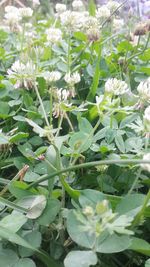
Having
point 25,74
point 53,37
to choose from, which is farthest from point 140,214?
point 53,37

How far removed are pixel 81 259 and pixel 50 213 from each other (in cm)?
8

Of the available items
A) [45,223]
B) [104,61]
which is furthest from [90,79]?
[45,223]

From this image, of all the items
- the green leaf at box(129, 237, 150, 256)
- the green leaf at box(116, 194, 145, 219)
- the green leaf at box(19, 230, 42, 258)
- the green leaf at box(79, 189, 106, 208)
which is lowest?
the green leaf at box(19, 230, 42, 258)

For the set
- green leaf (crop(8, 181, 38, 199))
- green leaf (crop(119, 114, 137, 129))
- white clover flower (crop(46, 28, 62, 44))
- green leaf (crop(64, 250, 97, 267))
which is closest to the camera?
green leaf (crop(64, 250, 97, 267))

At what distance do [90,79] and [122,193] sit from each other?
12.3 inches

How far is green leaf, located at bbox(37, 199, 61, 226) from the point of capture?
47 cm

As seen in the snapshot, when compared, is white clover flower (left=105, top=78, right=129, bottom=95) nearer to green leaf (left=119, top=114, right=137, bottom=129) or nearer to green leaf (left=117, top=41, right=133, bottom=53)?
green leaf (left=119, top=114, right=137, bottom=129)

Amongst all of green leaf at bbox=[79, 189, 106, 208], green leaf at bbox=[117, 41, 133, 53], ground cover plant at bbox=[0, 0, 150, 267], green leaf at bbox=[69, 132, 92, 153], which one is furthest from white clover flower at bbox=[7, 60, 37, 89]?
green leaf at bbox=[117, 41, 133, 53]

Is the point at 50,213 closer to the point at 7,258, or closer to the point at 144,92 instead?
the point at 7,258

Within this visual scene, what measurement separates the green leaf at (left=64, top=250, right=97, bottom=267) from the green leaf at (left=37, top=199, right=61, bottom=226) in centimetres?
7

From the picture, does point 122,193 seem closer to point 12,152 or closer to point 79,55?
point 12,152

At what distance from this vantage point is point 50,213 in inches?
18.8

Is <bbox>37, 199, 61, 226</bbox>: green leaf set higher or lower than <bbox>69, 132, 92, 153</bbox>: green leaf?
lower

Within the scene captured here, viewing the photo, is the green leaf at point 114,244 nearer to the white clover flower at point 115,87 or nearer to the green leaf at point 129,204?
the green leaf at point 129,204
